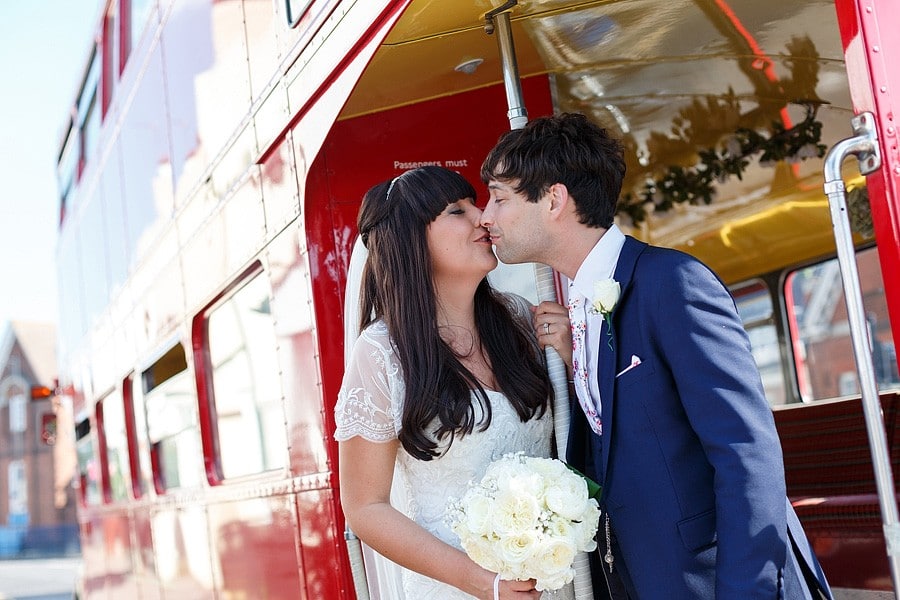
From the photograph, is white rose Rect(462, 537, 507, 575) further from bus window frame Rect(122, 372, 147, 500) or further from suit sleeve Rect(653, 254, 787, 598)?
bus window frame Rect(122, 372, 147, 500)

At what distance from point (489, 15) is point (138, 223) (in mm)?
3643

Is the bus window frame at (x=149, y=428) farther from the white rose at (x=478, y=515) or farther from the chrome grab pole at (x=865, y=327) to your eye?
the chrome grab pole at (x=865, y=327)

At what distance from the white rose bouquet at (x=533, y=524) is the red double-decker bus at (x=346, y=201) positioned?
0.61 meters

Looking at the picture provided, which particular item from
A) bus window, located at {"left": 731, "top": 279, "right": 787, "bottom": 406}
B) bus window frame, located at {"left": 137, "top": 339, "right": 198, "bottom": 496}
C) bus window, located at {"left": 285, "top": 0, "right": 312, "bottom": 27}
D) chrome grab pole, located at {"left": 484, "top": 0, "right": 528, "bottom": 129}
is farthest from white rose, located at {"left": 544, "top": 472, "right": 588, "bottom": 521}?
bus window, located at {"left": 731, "top": 279, "right": 787, "bottom": 406}

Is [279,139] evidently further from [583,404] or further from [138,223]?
[138,223]

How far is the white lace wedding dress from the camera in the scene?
2412mm

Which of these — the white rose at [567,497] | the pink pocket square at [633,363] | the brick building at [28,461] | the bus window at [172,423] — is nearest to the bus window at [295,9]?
the pink pocket square at [633,363]

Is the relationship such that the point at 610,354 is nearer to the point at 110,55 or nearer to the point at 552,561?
the point at 552,561

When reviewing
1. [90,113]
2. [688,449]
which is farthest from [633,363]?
[90,113]

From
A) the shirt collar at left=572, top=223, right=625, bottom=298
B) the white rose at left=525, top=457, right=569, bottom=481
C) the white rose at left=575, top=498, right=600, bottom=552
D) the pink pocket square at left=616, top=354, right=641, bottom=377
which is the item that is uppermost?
the shirt collar at left=572, top=223, right=625, bottom=298

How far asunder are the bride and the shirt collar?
22 cm

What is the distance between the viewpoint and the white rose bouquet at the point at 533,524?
201 centimetres

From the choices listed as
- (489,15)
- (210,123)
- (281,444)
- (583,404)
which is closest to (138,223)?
(210,123)

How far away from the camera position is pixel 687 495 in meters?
2.02
